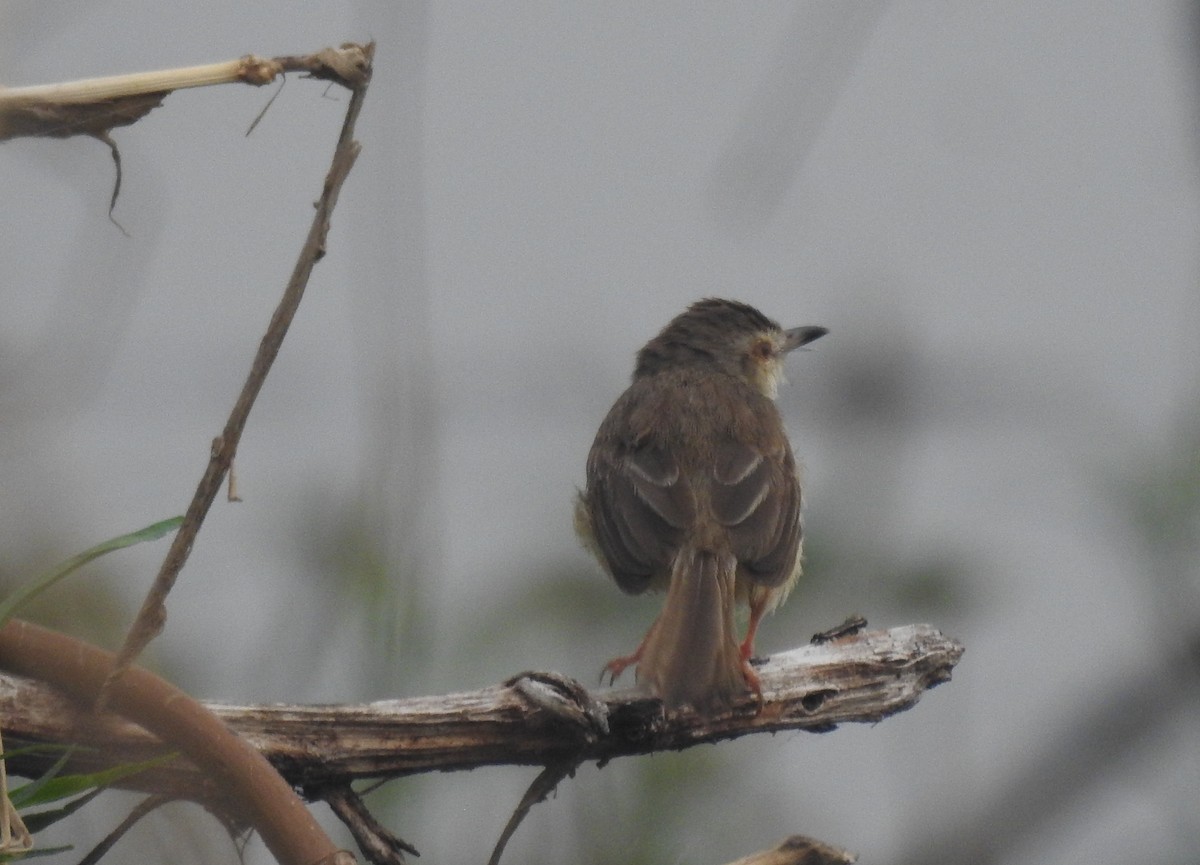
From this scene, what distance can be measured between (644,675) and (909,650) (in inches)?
31.2

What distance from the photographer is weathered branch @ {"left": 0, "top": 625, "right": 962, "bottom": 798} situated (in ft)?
8.36

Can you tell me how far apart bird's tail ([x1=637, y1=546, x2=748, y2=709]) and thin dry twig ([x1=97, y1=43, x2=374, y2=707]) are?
77.1 inches

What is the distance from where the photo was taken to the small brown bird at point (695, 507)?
502cm

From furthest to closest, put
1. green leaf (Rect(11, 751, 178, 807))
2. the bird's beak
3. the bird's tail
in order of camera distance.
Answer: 1. the bird's beak
2. the bird's tail
3. green leaf (Rect(11, 751, 178, 807))

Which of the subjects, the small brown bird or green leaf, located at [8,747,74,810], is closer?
green leaf, located at [8,747,74,810]

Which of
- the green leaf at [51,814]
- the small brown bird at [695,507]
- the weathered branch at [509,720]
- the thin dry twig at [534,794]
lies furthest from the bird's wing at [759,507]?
the green leaf at [51,814]

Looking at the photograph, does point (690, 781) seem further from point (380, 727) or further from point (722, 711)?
point (380, 727)

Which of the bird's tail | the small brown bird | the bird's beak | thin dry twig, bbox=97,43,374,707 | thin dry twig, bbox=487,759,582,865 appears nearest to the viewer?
thin dry twig, bbox=97,43,374,707

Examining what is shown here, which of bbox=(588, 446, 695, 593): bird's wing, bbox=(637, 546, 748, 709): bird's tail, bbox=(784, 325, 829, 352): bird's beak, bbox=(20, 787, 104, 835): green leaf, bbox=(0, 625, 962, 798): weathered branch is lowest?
bbox=(20, 787, 104, 835): green leaf

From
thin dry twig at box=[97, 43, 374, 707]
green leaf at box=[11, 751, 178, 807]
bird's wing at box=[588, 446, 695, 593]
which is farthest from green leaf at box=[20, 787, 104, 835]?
bird's wing at box=[588, 446, 695, 593]

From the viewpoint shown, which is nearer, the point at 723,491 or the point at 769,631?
the point at 723,491

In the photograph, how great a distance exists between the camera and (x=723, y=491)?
18.9 ft

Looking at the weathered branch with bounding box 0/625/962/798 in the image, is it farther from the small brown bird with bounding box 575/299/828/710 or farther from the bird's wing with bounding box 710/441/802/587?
the bird's wing with bounding box 710/441/802/587

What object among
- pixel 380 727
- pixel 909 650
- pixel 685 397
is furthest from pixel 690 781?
pixel 380 727
